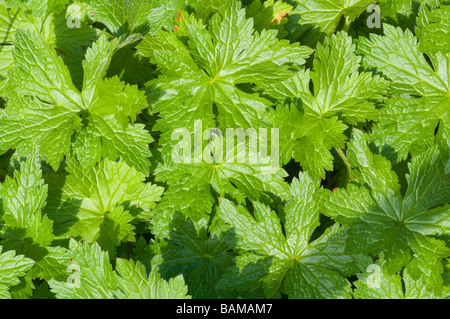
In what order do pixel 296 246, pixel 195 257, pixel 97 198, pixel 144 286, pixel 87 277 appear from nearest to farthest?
1. pixel 144 286
2. pixel 87 277
3. pixel 296 246
4. pixel 195 257
5. pixel 97 198

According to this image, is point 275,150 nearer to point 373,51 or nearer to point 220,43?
point 220,43

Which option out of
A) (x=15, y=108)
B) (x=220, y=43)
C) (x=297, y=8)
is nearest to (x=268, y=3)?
(x=297, y=8)

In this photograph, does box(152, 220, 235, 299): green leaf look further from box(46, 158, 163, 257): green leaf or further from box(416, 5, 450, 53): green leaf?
box(416, 5, 450, 53): green leaf

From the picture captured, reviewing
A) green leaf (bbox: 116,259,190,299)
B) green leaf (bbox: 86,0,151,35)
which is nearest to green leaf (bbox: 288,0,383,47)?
green leaf (bbox: 86,0,151,35)

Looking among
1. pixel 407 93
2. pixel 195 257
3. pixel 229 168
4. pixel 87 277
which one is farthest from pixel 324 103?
pixel 87 277

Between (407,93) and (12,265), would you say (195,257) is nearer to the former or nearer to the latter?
(12,265)

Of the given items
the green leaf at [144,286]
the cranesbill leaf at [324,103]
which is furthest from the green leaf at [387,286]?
the green leaf at [144,286]

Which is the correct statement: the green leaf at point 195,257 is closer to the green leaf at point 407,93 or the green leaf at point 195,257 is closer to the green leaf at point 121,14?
the green leaf at point 407,93

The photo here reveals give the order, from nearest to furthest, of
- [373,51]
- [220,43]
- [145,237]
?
1. [220,43]
2. [373,51]
3. [145,237]
